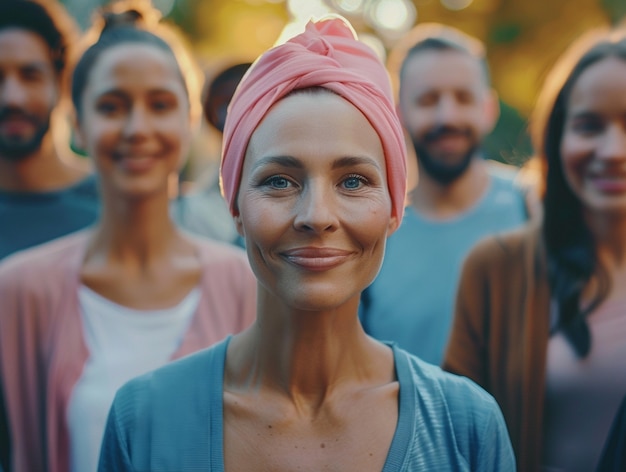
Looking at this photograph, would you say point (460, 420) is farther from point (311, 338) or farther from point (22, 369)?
point (22, 369)

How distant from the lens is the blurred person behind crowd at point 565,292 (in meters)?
3.21

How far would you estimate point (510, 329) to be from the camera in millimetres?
3479

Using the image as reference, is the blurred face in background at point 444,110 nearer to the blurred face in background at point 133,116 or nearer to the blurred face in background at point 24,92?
the blurred face in background at point 133,116

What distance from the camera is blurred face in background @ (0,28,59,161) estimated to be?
421 cm

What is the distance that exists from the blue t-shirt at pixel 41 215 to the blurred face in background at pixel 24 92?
226mm

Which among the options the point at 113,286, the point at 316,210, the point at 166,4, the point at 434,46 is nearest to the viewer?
the point at 316,210

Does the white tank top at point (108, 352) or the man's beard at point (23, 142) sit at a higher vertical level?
the man's beard at point (23, 142)

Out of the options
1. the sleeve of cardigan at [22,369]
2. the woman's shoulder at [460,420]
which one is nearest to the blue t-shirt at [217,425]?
the woman's shoulder at [460,420]

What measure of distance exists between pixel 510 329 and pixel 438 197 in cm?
123

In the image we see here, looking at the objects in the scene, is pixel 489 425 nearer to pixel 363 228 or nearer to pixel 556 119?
pixel 363 228

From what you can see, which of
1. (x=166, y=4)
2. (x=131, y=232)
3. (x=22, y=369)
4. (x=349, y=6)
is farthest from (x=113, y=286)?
(x=166, y=4)

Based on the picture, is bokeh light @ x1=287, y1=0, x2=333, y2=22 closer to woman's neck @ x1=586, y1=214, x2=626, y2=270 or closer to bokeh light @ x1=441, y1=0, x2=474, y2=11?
bokeh light @ x1=441, y1=0, x2=474, y2=11

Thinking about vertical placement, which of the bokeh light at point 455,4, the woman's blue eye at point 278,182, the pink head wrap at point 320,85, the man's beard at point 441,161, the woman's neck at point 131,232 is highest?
the bokeh light at point 455,4

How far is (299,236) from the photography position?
210 centimetres
